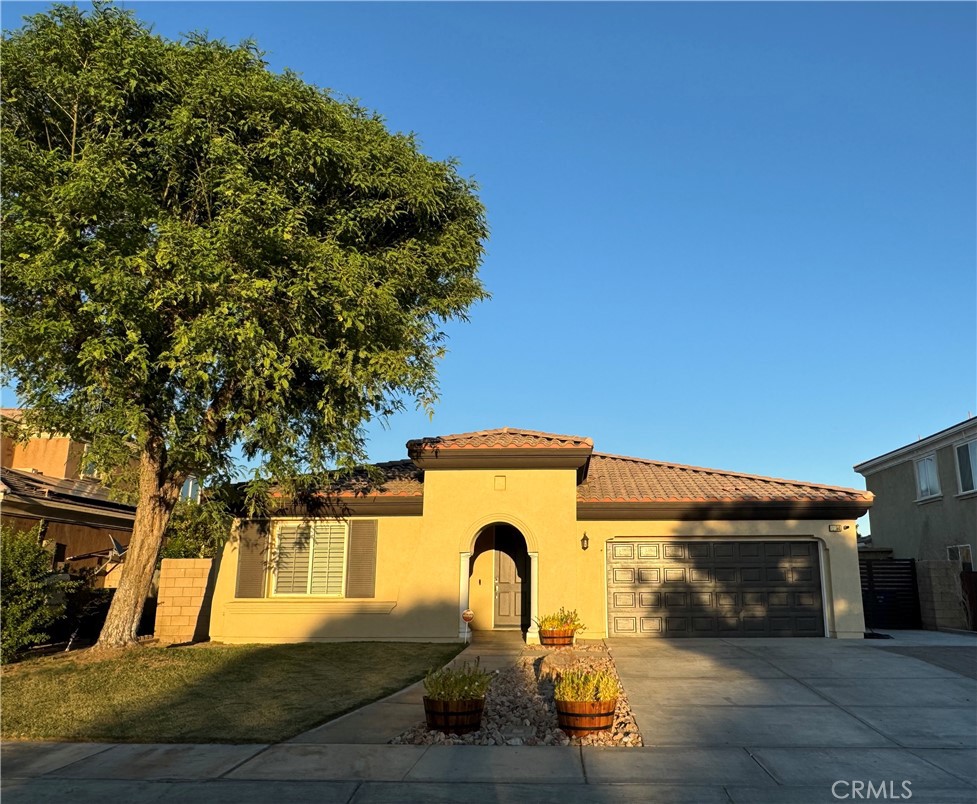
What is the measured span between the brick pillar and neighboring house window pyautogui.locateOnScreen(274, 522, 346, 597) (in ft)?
6.20

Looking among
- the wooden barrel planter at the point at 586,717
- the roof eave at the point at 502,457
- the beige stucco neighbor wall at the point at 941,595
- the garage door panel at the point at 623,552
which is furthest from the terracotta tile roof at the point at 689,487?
the wooden barrel planter at the point at 586,717

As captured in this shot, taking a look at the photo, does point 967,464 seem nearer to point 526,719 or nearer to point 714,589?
point 714,589

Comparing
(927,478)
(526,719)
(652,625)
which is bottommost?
(526,719)

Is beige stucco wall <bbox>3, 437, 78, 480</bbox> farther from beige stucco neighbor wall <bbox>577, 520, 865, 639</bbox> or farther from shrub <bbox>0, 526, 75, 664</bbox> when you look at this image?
beige stucco neighbor wall <bbox>577, 520, 865, 639</bbox>

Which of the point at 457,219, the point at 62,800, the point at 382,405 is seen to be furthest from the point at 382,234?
the point at 62,800

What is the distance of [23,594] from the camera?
13781mm

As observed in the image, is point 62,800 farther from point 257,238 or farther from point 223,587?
point 223,587

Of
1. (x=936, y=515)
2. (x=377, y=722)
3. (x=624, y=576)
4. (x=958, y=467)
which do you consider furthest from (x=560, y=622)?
(x=936, y=515)

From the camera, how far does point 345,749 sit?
8164 millimetres

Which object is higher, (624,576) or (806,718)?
(624,576)

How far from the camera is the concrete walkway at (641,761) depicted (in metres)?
6.67

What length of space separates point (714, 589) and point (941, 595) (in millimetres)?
7260

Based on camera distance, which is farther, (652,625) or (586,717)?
(652,625)
